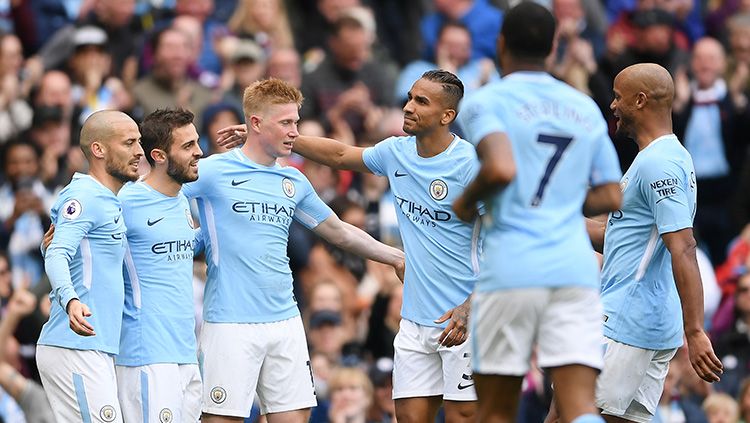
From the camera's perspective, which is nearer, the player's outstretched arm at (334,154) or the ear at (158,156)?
the ear at (158,156)

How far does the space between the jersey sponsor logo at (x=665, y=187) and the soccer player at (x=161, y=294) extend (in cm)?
300

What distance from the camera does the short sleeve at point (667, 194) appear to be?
10.1 m

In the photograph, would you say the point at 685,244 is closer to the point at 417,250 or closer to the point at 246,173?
the point at 417,250

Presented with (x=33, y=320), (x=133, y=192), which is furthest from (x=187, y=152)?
(x=33, y=320)

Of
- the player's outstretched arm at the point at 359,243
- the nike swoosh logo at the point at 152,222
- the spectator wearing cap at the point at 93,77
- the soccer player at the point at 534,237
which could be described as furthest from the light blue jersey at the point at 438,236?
the spectator wearing cap at the point at 93,77

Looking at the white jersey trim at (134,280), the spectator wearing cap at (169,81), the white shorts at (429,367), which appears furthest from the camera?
the spectator wearing cap at (169,81)

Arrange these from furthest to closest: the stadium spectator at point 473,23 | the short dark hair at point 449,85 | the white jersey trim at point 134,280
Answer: the stadium spectator at point 473,23, the short dark hair at point 449,85, the white jersey trim at point 134,280

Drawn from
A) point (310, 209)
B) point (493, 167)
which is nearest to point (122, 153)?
point (310, 209)

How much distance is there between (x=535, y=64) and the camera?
8727mm

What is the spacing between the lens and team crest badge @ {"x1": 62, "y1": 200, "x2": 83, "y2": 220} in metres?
10.2

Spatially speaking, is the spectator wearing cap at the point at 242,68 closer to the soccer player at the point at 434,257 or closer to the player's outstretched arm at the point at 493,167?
the soccer player at the point at 434,257

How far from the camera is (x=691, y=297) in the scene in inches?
394

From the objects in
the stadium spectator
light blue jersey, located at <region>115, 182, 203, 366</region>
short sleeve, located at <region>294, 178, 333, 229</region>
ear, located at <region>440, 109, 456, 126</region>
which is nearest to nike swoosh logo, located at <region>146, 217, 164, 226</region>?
light blue jersey, located at <region>115, 182, 203, 366</region>

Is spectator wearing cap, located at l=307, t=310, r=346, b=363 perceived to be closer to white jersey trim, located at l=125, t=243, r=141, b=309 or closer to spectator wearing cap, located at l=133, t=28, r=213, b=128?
spectator wearing cap, located at l=133, t=28, r=213, b=128
